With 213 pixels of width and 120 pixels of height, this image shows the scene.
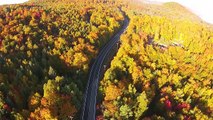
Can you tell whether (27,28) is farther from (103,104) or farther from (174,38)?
(174,38)

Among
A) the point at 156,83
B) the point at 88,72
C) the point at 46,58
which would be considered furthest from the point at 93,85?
the point at 156,83

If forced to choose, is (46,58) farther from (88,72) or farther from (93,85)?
(93,85)

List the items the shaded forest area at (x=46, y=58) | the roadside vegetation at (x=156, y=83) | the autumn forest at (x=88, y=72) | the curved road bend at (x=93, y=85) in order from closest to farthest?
1. the shaded forest area at (x=46, y=58)
2. the autumn forest at (x=88, y=72)
3. the curved road bend at (x=93, y=85)
4. the roadside vegetation at (x=156, y=83)

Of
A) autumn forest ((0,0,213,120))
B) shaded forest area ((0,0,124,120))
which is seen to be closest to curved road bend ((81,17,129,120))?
autumn forest ((0,0,213,120))

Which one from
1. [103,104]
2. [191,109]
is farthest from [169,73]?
[103,104]

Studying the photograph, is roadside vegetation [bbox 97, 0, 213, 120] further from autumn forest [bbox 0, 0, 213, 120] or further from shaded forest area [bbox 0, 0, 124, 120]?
shaded forest area [bbox 0, 0, 124, 120]

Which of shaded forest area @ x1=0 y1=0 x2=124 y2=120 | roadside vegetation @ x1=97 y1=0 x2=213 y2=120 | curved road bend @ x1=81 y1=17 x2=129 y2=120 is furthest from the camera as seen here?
roadside vegetation @ x1=97 y1=0 x2=213 y2=120

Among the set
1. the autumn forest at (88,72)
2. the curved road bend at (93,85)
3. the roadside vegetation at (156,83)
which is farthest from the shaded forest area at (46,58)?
the roadside vegetation at (156,83)

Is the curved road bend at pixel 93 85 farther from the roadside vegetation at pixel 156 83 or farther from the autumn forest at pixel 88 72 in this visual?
the roadside vegetation at pixel 156 83
